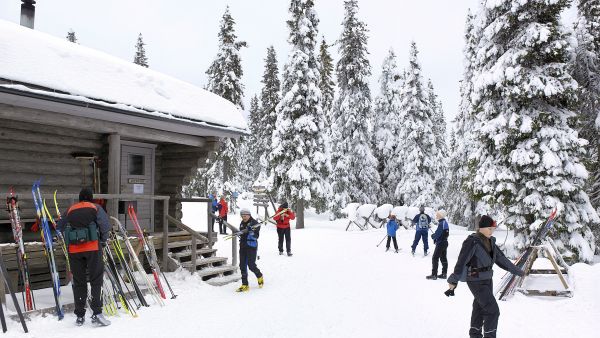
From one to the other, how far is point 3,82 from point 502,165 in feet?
45.8

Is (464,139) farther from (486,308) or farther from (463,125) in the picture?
(486,308)

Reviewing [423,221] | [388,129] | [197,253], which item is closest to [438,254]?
[423,221]

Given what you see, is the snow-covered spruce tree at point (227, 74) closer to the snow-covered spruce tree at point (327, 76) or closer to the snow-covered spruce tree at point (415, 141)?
the snow-covered spruce tree at point (327, 76)

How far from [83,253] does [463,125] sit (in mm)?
23793

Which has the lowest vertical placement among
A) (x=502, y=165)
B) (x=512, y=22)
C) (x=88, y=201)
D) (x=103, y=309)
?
(x=103, y=309)

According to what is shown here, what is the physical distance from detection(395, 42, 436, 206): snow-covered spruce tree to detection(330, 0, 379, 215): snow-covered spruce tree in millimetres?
2403

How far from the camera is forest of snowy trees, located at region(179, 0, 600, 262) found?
1383 centimetres

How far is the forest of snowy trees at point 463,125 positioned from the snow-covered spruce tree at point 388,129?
0.08m

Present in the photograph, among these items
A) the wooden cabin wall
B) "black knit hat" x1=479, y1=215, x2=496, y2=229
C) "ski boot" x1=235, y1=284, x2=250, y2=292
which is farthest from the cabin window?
"black knit hat" x1=479, y1=215, x2=496, y2=229

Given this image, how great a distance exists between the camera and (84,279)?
22.7 feet

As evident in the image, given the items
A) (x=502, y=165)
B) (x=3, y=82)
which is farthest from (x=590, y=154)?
(x=3, y=82)

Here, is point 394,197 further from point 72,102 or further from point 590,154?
point 72,102

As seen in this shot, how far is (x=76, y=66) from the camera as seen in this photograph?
9.20 metres

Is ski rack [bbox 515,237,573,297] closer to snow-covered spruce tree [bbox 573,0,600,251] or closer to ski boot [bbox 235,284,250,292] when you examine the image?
ski boot [bbox 235,284,250,292]
